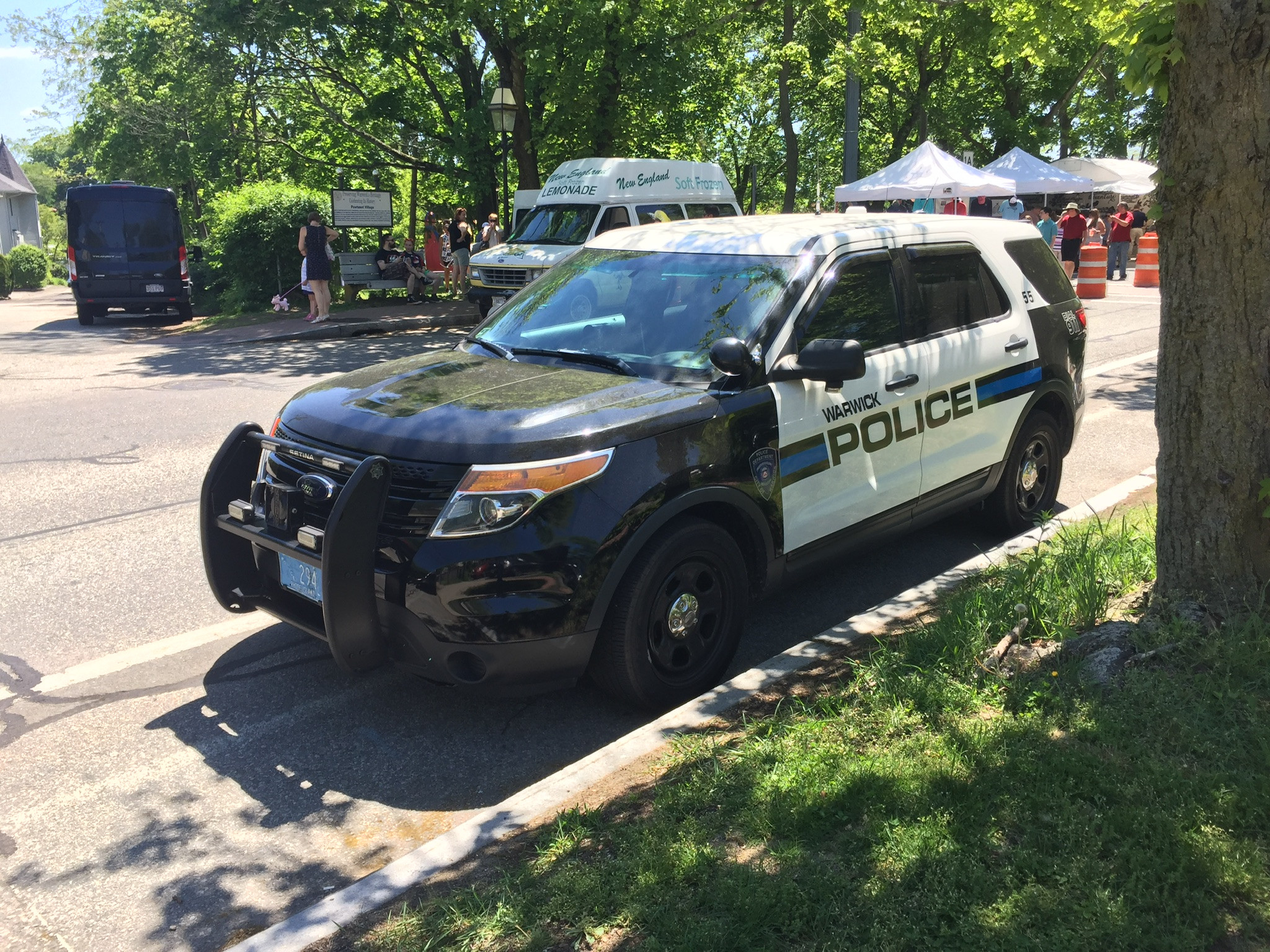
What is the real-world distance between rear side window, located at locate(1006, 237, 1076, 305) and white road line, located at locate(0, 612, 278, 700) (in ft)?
14.7

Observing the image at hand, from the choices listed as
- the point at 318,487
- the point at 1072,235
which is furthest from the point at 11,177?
the point at 318,487

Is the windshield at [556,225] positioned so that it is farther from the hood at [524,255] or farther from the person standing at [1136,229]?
the person standing at [1136,229]

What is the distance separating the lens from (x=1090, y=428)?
31.5ft

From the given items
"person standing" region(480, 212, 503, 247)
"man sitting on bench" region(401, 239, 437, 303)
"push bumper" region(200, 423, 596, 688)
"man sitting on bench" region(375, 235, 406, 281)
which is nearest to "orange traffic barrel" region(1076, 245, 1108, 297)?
"person standing" region(480, 212, 503, 247)

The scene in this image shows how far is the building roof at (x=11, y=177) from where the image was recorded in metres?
59.1

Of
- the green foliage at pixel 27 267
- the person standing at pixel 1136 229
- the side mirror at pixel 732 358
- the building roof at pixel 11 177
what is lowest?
the side mirror at pixel 732 358

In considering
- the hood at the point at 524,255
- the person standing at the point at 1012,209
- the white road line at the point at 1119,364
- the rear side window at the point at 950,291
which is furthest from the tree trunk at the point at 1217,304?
the person standing at the point at 1012,209

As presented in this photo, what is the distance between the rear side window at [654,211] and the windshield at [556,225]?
748 millimetres

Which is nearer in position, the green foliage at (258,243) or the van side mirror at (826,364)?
the van side mirror at (826,364)

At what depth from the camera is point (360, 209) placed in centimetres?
2352

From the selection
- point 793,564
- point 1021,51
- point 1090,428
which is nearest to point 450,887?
point 793,564

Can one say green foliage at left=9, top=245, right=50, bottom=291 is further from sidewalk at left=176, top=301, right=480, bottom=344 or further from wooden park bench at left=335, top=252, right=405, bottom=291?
sidewalk at left=176, top=301, right=480, bottom=344

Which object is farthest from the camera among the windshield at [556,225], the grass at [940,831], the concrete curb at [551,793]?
the windshield at [556,225]

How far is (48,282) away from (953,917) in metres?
49.4
